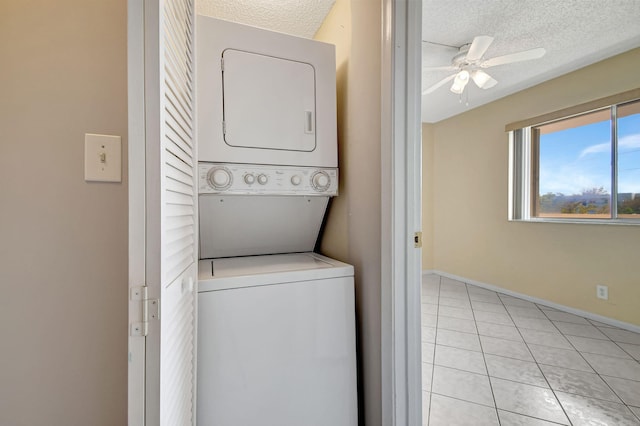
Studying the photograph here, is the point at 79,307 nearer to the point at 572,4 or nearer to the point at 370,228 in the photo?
the point at 370,228

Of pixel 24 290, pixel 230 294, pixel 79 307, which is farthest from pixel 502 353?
pixel 24 290

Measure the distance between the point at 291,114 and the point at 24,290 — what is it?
3.63 feet

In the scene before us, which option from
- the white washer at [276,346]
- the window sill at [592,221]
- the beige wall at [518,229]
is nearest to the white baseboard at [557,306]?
the beige wall at [518,229]

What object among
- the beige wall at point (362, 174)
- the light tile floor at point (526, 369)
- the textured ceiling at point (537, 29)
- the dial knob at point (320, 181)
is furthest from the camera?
the textured ceiling at point (537, 29)

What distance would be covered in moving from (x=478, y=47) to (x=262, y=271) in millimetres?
2324

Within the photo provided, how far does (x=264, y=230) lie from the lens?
1.42 m

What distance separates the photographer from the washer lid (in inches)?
39.2

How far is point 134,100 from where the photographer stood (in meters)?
0.54

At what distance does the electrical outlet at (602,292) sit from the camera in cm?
276

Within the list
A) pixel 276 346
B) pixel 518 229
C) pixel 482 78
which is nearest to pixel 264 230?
pixel 276 346

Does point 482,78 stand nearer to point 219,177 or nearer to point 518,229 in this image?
point 518,229

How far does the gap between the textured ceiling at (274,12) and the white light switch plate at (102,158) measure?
3.57ft

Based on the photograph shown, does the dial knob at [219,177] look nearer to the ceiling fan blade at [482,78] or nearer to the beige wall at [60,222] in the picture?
the beige wall at [60,222]

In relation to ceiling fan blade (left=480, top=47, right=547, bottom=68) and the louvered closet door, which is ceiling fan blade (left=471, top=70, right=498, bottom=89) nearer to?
ceiling fan blade (left=480, top=47, right=547, bottom=68)
